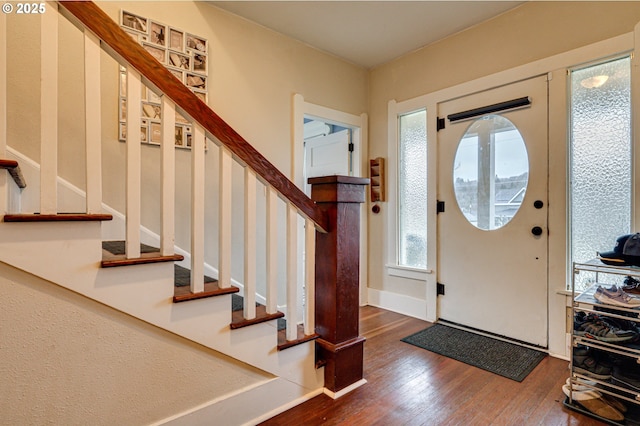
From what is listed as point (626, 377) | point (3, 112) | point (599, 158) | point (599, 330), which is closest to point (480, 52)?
point (599, 158)

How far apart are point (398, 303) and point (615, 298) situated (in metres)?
1.80

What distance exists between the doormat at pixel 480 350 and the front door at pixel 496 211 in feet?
0.40

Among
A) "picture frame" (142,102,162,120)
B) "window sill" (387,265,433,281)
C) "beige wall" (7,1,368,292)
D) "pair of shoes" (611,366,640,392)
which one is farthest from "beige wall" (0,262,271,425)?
"window sill" (387,265,433,281)

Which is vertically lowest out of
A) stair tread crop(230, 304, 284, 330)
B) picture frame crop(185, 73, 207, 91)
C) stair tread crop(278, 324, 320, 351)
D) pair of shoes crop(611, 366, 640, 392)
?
pair of shoes crop(611, 366, 640, 392)

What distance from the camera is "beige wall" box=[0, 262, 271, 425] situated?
1.03 m

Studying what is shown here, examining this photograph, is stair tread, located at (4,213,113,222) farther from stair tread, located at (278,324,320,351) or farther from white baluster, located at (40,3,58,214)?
stair tread, located at (278,324,320,351)

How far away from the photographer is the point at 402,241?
3.21 meters

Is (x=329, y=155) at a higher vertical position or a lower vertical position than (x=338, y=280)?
higher

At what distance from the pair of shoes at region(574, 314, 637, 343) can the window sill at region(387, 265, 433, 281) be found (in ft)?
4.19

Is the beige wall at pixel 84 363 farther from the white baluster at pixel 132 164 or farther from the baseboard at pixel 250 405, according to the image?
the white baluster at pixel 132 164

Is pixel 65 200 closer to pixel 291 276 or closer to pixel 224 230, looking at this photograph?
pixel 224 230

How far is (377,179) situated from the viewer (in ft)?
10.9

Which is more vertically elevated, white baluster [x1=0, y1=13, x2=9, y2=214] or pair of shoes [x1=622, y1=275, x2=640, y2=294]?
white baluster [x1=0, y1=13, x2=9, y2=214]

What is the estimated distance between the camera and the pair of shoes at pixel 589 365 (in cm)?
158
